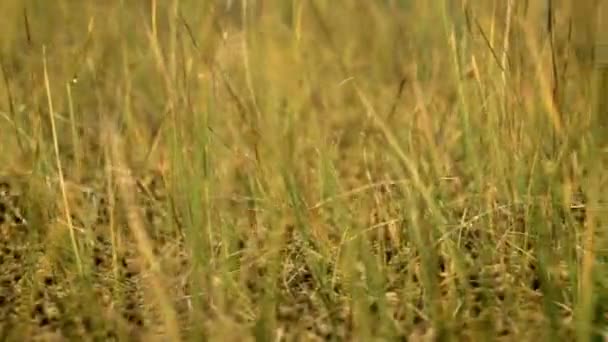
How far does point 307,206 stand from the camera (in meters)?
1.25

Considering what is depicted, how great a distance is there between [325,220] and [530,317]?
33cm

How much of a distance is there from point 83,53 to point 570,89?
76 cm

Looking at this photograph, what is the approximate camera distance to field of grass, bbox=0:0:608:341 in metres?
1.09

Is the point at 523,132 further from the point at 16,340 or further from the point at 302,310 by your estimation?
the point at 16,340

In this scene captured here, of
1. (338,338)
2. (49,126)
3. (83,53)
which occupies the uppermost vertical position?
(83,53)

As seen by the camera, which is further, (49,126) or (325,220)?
(49,126)

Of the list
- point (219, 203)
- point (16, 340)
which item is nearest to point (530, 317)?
point (219, 203)

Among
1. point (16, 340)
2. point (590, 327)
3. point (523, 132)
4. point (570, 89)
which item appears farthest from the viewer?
point (570, 89)

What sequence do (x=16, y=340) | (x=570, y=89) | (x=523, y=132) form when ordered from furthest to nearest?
(x=570, y=89) → (x=523, y=132) → (x=16, y=340)

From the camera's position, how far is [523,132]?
4.13 ft

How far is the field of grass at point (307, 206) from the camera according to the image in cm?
109

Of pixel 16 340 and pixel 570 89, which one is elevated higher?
pixel 570 89

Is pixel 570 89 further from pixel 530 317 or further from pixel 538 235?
pixel 530 317

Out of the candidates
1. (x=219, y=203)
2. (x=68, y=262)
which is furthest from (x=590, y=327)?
(x=68, y=262)
